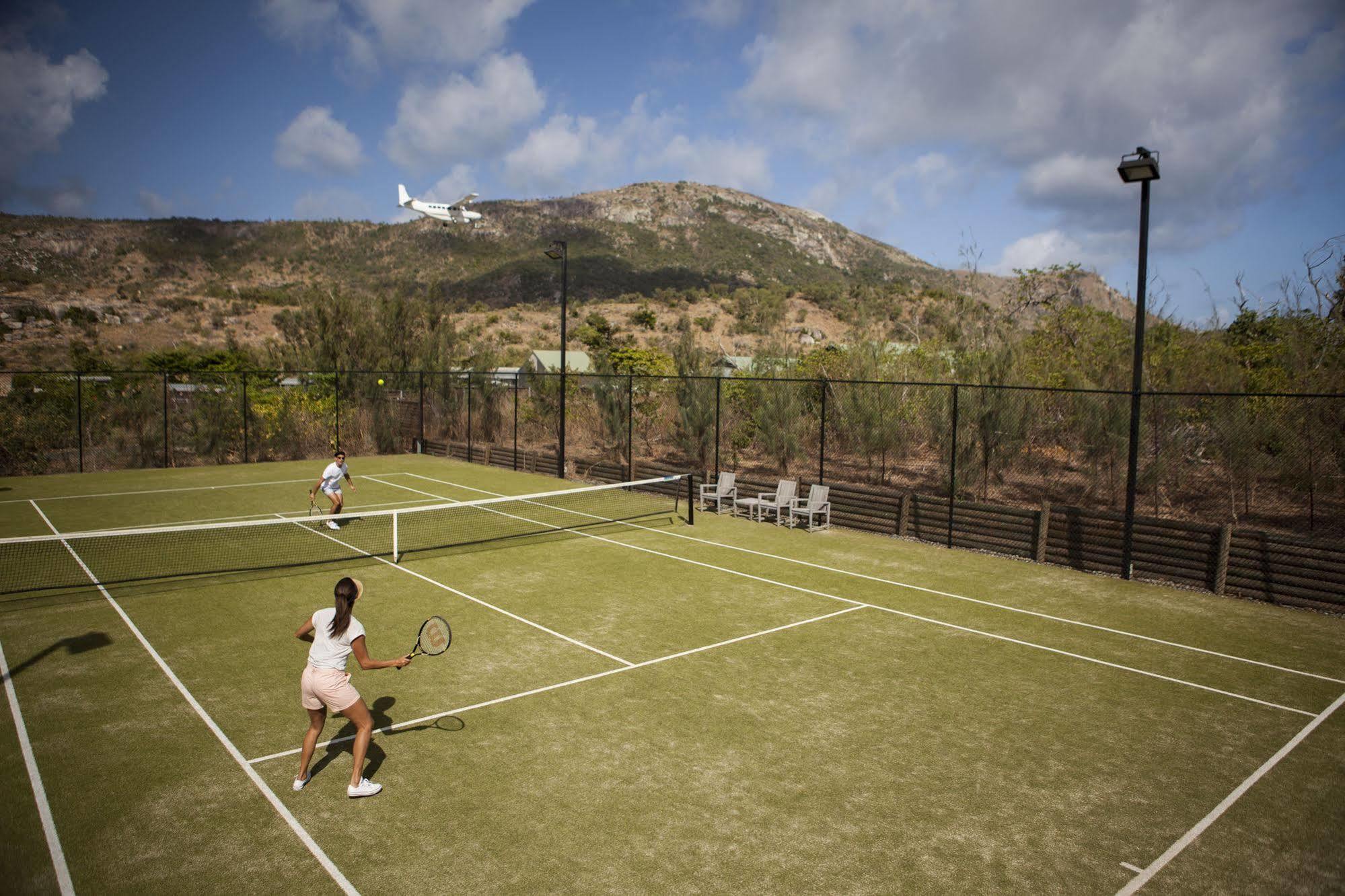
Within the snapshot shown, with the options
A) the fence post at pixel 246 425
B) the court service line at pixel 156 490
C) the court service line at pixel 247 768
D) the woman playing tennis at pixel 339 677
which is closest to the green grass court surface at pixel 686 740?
the court service line at pixel 247 768

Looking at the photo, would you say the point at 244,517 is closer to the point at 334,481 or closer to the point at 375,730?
the point at 334,481

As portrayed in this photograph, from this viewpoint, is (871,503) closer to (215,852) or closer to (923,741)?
(923,741)

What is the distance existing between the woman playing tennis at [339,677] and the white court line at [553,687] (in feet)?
2.95

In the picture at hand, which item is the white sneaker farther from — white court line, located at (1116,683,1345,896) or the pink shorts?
white court line, located at (1116,683,1345,896)

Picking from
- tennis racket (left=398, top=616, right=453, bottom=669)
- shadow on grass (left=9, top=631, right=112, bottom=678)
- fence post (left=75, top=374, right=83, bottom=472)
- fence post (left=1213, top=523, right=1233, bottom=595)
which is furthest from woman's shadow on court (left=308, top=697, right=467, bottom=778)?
fence post (left=75, top=374, right=83, bottom=472)

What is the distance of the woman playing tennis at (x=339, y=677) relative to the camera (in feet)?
19.0

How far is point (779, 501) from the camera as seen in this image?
56.1 feet

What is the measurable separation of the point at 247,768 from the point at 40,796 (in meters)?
1.33

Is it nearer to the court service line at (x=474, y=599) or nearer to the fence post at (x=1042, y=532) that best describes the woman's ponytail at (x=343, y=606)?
the court service line at (x=474, y=599)

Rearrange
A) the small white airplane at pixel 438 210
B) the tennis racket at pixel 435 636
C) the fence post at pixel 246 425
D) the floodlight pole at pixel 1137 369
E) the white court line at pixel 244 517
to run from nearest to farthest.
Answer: the tennis racket at pixel 435 636, the floodlight pole at pixel 1137 369, the white court line at pixel 244 517, the fence post at pixel 246 425, the small white airplane at pixel 438 210

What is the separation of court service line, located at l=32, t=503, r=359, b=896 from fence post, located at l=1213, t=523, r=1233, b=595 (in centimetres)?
1252

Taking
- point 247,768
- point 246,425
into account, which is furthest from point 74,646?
point 246,425

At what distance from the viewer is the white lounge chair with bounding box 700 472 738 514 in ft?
60.7

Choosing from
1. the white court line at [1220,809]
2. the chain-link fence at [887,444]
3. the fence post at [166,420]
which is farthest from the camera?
the fence post at [166,420]
